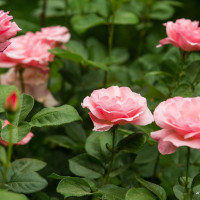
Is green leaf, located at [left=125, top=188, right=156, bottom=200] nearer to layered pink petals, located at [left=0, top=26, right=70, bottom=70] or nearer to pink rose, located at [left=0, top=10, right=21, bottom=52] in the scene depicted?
pink rose, located at [left=0, top=10, right=21, bottom=52]

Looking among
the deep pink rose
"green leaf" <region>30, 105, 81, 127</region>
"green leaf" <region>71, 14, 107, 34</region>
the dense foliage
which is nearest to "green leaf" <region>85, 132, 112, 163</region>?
the dense foliage

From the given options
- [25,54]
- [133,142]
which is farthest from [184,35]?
[25,54]

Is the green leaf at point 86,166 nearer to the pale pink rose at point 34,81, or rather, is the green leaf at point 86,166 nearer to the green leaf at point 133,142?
the green leaf at point 133,142

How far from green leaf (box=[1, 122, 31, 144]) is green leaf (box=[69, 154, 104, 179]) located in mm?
135

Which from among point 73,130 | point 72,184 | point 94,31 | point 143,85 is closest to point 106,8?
point 143,85

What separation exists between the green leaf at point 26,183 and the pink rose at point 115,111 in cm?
15

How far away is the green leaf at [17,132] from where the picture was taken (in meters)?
0.58

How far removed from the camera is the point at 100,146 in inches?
29.1

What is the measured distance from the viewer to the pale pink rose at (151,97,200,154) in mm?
541

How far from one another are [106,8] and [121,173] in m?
0.46

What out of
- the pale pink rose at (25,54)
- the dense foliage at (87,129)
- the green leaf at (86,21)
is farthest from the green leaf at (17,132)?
the green leaf at (86,21)

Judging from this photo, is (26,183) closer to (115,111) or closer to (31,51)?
(115,111)

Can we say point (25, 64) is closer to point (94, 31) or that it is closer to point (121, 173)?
point (121, 173)

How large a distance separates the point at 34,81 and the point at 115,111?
1.34 feet
